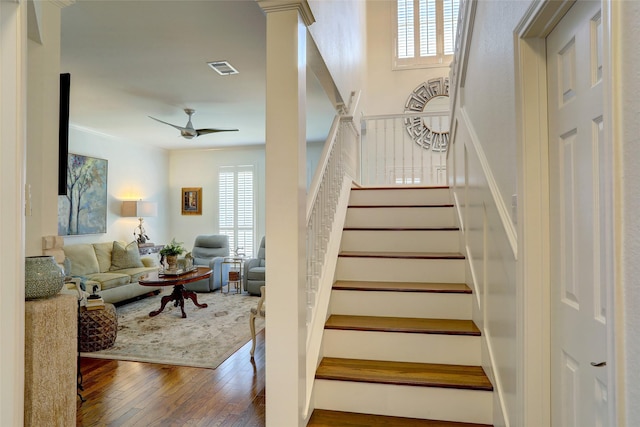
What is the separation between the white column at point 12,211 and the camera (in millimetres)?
1173

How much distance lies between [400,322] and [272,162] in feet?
4.54

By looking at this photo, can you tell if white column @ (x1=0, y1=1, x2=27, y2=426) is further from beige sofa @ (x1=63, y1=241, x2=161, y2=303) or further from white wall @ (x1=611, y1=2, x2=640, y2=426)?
beige sofa @ (x1=63, y1=241, x2=161, y2=303)

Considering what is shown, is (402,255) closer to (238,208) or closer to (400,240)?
(400,240)

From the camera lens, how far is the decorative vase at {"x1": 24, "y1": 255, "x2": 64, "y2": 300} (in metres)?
1.39

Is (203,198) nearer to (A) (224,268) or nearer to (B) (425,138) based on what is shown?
(A) (224,268)

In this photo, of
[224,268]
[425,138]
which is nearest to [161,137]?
[224,268]

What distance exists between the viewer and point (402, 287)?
2664 millimetres

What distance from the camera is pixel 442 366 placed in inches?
89.4

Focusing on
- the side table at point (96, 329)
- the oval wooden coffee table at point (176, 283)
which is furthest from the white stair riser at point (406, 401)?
the oval wooden coffee table at point (176, 283)

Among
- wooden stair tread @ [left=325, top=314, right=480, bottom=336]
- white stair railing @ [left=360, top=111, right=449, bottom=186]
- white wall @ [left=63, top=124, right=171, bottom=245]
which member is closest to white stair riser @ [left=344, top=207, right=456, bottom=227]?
wooden stair tread @ [left=325, top=314, right=480, bottom=336]

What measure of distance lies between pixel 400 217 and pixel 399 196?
1.34 ft

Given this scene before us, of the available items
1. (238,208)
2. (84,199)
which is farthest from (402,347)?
(238,208)

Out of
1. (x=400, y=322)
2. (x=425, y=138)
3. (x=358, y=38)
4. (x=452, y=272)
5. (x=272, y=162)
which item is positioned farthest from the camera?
(x=425, y=138)

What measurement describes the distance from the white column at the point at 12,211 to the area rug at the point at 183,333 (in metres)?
2.29
